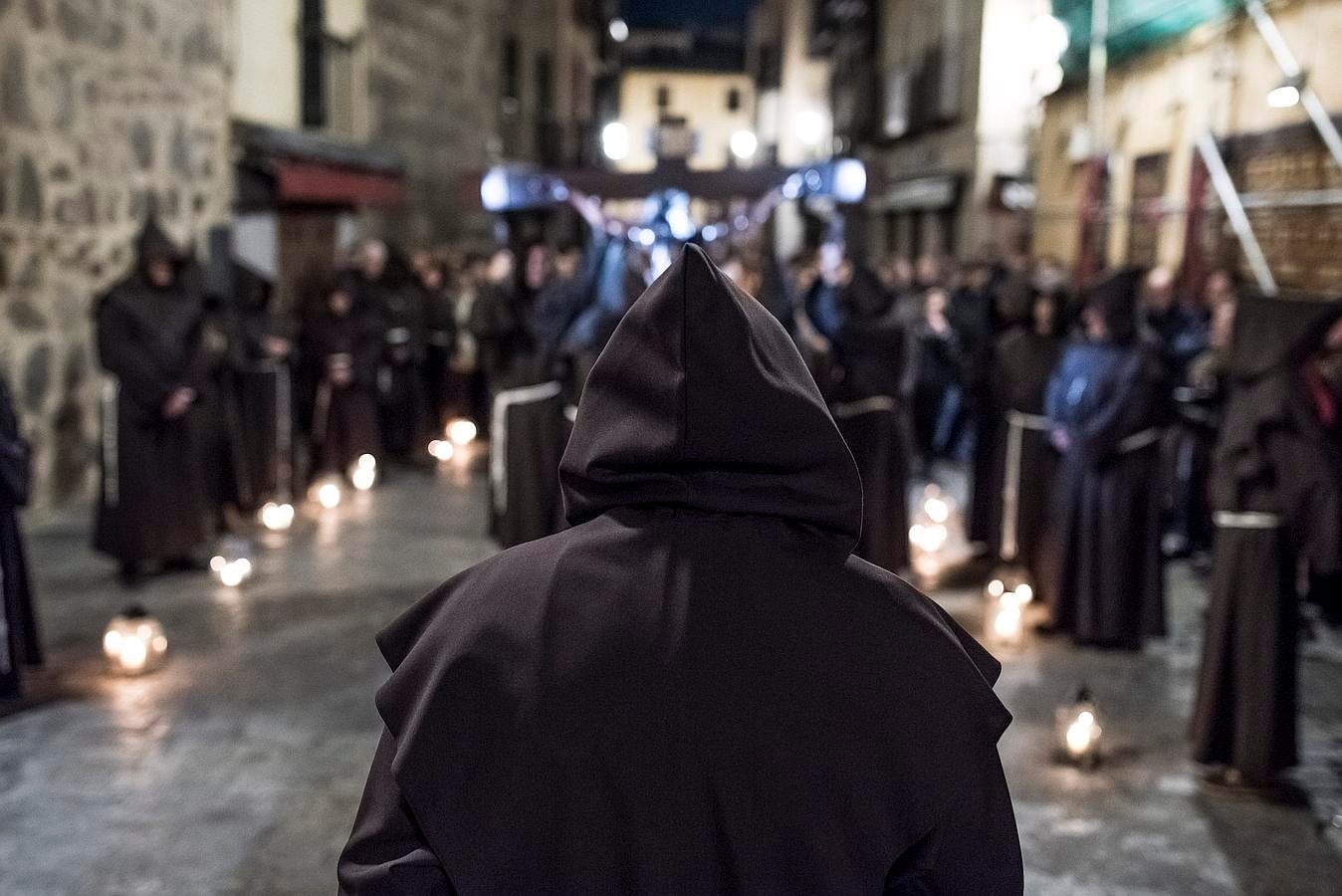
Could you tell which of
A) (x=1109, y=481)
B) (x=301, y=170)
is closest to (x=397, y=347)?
(x=301, y=170)

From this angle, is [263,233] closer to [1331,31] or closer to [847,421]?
[847,421]

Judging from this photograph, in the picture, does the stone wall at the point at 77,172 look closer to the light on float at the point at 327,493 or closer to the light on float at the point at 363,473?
the light on float at the point at 327,493

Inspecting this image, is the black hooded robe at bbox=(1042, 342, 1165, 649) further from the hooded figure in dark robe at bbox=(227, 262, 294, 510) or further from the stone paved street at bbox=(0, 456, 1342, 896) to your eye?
the hooded figure in dark robe at bbox=(227, 262, 294, 510)

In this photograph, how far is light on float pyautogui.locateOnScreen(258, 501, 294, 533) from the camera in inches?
413

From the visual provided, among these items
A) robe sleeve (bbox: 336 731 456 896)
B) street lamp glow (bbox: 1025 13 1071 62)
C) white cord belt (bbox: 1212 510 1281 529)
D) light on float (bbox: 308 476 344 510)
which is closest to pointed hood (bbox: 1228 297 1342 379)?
white cord belt (bbox: 1212 510 1281 529)

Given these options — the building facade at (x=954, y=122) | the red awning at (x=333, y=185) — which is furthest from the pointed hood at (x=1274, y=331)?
the red awning at (x=333, y=185)

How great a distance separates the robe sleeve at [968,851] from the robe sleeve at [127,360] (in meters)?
7.48

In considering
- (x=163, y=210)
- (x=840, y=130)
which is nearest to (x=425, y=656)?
(x=163, y=210)

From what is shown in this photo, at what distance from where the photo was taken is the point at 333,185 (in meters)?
15.6

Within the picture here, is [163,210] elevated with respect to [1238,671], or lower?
elevated

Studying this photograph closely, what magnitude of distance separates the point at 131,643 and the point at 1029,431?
5.48 metres

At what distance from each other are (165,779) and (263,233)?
10040 millimetres

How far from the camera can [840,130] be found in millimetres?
32719

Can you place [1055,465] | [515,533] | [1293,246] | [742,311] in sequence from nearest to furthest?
[742,311]
[1055,465]
[515,533]
[1293,246]
